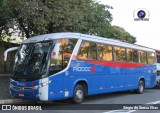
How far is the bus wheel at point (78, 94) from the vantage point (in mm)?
14817

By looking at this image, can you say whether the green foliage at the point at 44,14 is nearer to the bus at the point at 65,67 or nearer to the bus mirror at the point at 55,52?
the bus at the point at 65,67

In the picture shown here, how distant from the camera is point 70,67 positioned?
14477 millimetres

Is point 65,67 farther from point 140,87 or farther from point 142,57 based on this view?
point 142,57

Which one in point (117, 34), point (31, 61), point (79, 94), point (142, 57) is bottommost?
point (79, 94)

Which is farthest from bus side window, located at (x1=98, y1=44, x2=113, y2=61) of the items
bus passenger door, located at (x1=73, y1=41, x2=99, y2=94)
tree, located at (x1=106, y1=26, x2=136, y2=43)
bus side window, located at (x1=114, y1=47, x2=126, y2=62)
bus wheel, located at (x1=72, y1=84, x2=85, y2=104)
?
tree, located at (x1=106, y1=26, x2=136, y2=43)

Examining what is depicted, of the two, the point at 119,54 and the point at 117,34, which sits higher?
the point at 117,34

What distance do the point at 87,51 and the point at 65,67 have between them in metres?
1.84

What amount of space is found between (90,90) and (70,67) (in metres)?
1.98

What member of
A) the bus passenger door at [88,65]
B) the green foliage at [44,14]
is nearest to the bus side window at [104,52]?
the bus passenger door at [88,65]

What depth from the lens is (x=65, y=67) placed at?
14211 mm

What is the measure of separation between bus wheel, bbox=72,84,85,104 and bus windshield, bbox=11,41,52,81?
213cm

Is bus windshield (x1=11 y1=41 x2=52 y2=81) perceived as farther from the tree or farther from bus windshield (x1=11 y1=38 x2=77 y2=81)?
the tree

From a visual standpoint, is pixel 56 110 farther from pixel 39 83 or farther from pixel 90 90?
pixel 90 90

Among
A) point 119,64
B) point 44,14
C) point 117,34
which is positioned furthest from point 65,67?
point 117,34
